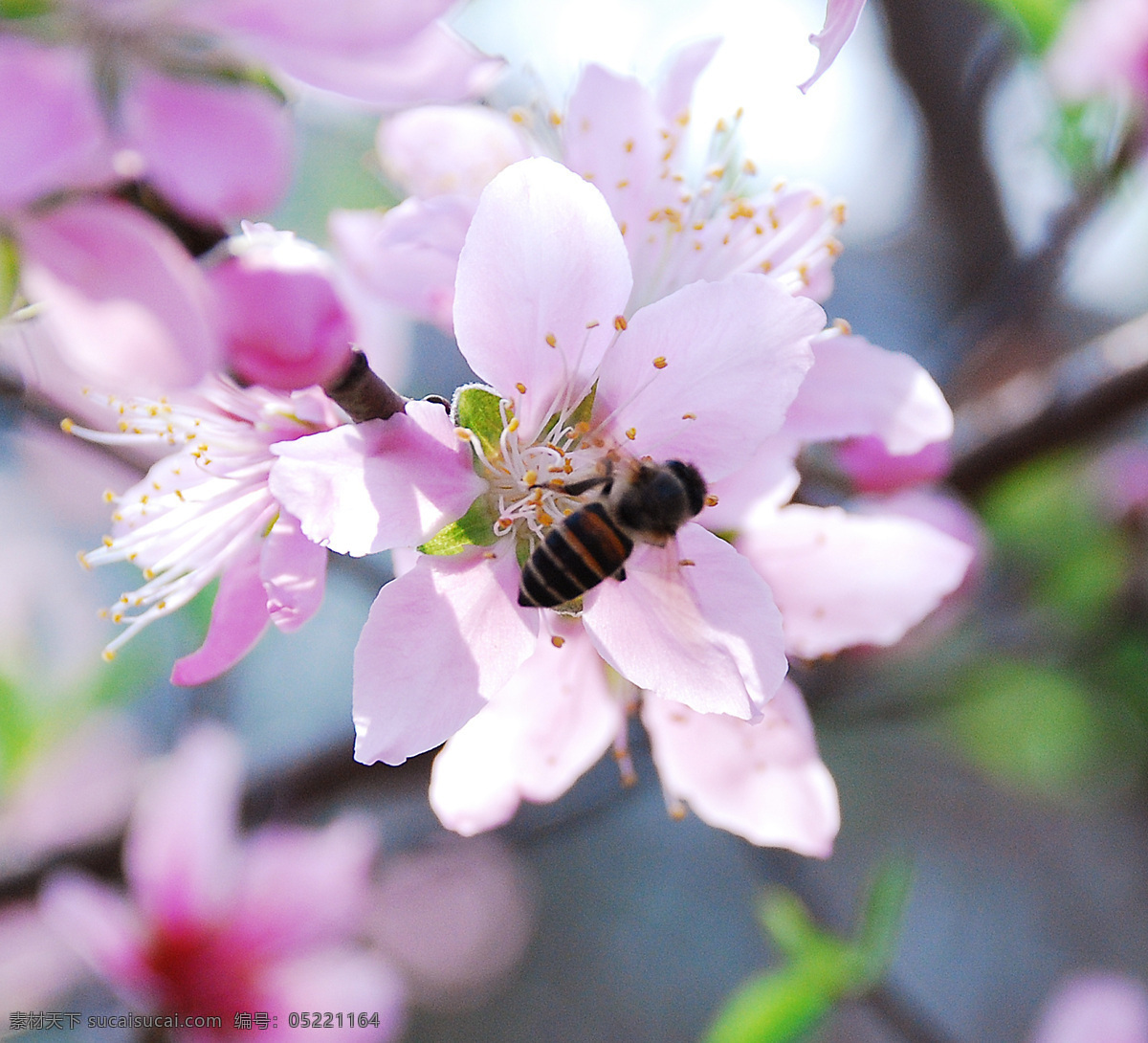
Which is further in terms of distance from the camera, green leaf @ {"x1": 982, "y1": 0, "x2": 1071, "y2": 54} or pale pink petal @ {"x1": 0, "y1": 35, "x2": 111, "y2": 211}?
green leaf @ {"x1": 982, "y1": 0, "x2": 1071, "y2": 54}

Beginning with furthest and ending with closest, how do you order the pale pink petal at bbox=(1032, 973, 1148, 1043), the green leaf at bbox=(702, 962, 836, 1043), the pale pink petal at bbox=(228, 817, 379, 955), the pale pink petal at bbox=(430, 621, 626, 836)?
the pale pink petal at bbox=(1032, 973, 1148, 1043) < the pale pink petal at bbox=(228, 817, 379, 955) < the green leaf at bbox=(702, 962, 836, 1043) < the pale pink petal at bbox=(430, 621, 626, 836)

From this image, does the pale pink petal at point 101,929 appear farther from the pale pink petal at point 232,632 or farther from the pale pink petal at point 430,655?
the pale pink petal at point 430,655

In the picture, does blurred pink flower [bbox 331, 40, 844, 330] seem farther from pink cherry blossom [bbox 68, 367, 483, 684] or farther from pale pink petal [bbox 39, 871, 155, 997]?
pale pink petal [bbox 39, 871, 155, 997]

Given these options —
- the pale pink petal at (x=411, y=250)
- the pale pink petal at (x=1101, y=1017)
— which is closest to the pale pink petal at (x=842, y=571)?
the pale pink petal at (x=411, y=250)

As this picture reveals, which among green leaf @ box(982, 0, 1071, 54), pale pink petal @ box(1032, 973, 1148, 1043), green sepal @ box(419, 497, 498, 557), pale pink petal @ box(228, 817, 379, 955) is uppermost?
green leaf @ box(982, 0, 1071, 54)

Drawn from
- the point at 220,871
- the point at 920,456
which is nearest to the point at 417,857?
the point at 220,871

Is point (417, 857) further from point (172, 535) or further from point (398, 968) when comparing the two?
point (172, 535)

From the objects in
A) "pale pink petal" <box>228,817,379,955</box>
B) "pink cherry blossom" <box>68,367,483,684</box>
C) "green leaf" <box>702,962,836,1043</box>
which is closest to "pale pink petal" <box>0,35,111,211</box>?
"pink cherry blossom" <box>68,367,483,684</box>
